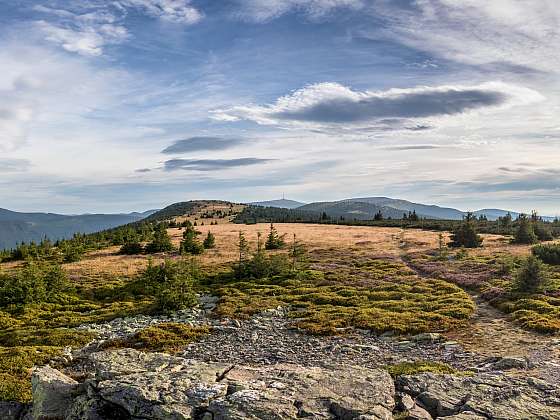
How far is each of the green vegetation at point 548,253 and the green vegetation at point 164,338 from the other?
130 ft

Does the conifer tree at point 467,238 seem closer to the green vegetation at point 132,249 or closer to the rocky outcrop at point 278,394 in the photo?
the green vegetation at point 132,249

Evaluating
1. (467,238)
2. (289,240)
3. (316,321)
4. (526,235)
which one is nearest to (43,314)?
(316,321)

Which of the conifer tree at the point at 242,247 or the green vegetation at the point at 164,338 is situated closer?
the green vegetation at the point at 164,338

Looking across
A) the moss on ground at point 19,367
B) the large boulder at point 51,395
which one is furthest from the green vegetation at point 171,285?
the large boulder at point 51,395

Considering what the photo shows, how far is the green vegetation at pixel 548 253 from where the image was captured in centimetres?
4880

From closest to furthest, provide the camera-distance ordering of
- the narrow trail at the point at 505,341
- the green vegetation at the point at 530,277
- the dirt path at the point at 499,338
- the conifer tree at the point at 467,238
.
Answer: the narrow trail at the point at 505,341 < the dirt path at the point at 499,338 < the green vegetation at the point at 530,277 < the conifer tree at the point at 467,238

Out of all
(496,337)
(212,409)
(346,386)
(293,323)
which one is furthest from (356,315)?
(212,409)

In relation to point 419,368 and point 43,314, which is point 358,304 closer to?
point 419,368

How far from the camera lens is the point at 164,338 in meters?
→ 25.9

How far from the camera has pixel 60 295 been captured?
40.0 metres

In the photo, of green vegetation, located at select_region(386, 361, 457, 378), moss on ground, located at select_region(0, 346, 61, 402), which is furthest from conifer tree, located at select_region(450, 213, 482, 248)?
moss on ground, located at select_region(0, 346, 61, 402)

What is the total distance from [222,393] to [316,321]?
16424 mm

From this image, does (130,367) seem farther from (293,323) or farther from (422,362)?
(293,323)

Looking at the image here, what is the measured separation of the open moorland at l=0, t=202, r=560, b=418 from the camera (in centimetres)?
1789
